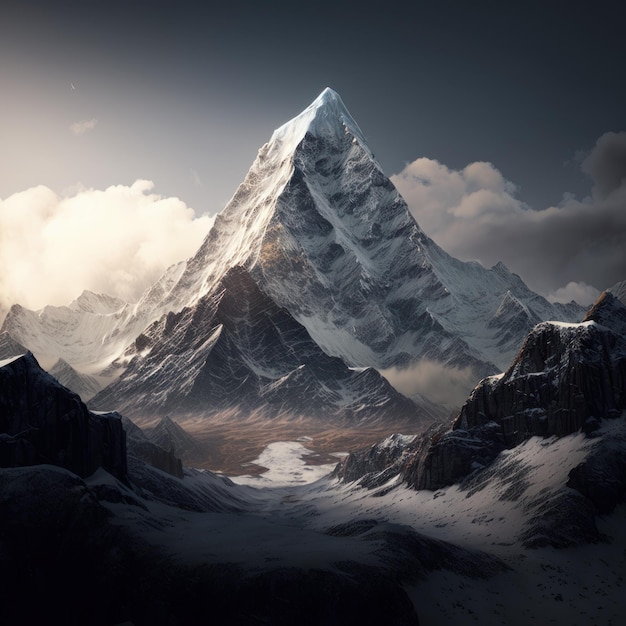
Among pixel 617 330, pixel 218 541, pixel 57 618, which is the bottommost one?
pixel 57 618

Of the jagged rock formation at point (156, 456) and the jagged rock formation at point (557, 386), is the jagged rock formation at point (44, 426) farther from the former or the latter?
the jagged rock formation at point (557, 386)

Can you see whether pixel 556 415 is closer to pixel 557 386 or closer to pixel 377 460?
pixel 557 386

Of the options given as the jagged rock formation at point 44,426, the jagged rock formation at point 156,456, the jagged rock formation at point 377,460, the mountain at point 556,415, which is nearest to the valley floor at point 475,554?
the mountain at point 556,415

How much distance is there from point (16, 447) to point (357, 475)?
125700 millimetres

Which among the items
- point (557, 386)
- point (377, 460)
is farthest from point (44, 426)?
point (377, 460)

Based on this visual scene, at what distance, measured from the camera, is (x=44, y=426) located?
2837 inches

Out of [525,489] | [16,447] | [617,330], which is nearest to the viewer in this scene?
[16,447]

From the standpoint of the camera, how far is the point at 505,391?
111m

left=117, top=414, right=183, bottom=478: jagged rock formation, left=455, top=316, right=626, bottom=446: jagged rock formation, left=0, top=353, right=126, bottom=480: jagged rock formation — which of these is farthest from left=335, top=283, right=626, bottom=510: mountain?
left=0, top=353, right=126, bottom=480: jagged rock formation

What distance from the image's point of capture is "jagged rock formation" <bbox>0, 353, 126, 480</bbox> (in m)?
68.0

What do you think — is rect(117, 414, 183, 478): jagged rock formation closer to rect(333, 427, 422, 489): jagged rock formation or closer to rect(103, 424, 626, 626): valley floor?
rect(333, 427, 422, 489): jagged rock formation

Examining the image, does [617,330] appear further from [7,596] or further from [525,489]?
[7,596]

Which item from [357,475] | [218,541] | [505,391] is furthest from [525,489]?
[357,475]

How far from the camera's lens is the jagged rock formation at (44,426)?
67975mm
